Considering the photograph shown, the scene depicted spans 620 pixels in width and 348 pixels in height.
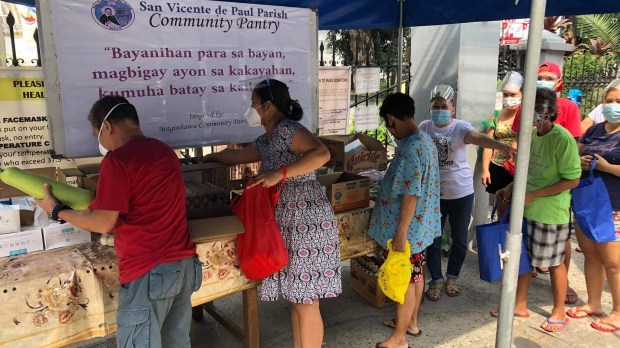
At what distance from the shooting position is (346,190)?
2.98 metres

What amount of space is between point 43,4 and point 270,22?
1.39 meters

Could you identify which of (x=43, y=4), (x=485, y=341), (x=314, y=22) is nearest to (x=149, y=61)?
(x=43, y=4)

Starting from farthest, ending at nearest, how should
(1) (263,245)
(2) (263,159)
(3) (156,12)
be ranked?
(3) (156,12) → (2) (263,159) → (1) (263,245)

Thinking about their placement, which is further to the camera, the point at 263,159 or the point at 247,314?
the point at 247,314

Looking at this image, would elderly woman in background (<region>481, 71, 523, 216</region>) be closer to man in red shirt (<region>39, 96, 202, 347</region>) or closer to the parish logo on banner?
man in red shirt (<region>39, 96, 202, 347</region>)

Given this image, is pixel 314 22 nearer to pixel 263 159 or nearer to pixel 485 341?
pixel 263 159

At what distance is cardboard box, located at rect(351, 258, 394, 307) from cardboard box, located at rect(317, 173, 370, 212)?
2.87ft

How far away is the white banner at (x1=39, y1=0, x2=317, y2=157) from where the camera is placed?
2598mm

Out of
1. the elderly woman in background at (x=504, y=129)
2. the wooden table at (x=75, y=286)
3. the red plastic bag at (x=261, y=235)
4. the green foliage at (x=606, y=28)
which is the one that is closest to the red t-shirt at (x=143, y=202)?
the wooden table at (x=75, y=286)

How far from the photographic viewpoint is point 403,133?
2764 mm

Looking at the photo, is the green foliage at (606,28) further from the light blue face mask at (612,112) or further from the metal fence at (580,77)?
the light blue face mask at (612,112)

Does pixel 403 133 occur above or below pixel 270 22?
below

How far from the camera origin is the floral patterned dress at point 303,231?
97.0 inches

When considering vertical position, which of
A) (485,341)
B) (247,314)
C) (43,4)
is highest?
(43,4)
